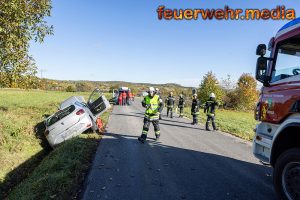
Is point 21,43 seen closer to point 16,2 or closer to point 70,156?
point 16,2

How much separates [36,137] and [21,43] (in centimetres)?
512

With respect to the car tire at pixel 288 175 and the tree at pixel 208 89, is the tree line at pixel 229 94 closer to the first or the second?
the tree at pixel 208 89

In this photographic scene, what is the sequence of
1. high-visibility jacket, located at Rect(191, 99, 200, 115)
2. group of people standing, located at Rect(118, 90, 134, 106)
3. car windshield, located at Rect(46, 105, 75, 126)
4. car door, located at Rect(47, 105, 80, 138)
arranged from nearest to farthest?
car door, located at Rect(47, 105, 80, 138), car windshield, located at Rect(46, 105, 75, 126), high-visibility jacket, located at Rect(191, 99, 200, 115), group of people standing, located at Rect(118, 90, 134, 106)

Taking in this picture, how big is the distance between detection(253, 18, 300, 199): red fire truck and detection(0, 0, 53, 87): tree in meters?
11.9

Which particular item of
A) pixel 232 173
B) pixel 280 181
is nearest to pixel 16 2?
pixel 232 173

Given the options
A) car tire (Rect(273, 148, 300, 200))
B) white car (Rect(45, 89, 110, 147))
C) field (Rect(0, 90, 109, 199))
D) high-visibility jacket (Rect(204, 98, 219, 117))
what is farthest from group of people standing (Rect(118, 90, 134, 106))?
car tire (Rect(273, 148, 300, 200))

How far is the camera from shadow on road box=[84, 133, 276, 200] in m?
5.68

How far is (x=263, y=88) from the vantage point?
19.4ft

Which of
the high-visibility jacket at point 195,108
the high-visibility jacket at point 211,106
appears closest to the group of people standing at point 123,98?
the high-visibility jacket at point 195,108

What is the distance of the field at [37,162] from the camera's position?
20.7 feet

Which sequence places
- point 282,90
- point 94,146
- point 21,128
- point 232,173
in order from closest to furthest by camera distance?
point 282,90 < point 232,173 < point 94,146 < point 21,128

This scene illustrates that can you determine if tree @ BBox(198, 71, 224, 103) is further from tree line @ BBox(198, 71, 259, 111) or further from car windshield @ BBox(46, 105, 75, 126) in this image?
car windshield @ BBox(46, 105, 75, 126)

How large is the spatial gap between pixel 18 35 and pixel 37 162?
24.3 ft

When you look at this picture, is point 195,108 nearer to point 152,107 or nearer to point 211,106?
point 211,106
